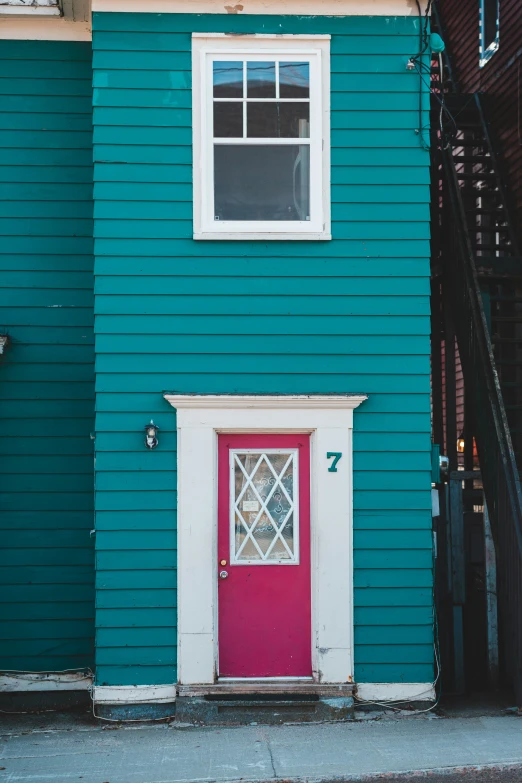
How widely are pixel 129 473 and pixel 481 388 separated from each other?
342 centimetres

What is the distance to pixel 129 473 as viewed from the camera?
716cm

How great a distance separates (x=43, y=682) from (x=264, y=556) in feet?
7.94

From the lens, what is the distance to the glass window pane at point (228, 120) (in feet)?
24.3

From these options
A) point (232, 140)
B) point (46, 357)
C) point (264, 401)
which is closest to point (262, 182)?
point (232, 140)

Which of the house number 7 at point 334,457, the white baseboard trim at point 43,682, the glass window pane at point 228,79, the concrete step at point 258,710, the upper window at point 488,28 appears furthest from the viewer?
the upper window at point 488,28

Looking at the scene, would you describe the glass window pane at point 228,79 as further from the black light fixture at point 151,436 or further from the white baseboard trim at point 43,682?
the white baseboard trim at point 43,682

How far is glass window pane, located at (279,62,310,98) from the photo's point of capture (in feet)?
24.3

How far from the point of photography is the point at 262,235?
7.27 m

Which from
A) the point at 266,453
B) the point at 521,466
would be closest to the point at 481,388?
the point at 521,466

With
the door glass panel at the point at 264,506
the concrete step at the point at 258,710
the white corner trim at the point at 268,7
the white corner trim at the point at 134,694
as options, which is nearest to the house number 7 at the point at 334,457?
the door glass panel at the point at 264,506

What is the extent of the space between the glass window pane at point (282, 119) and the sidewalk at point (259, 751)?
5.05m

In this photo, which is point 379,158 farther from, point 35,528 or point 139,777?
point 139,777

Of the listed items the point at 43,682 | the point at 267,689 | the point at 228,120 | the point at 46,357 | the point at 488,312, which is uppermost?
the point at 228,120

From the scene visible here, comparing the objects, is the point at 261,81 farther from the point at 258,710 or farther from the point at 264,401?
the point at 258,710
